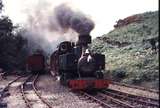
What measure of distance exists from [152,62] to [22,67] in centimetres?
3443

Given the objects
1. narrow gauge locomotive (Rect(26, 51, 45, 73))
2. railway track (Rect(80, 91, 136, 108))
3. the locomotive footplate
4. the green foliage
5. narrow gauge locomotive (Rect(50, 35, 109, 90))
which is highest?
the green foliage

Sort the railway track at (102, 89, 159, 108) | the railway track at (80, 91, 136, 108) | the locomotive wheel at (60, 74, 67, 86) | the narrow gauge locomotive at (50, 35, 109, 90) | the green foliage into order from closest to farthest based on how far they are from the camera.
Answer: the railway track at (102, 89, 159, 108)
the railway track at (80, 91, 136, 108)
the narrow gauge locomotive at (50, 35, 109, 90)
the locomotive wheel at (60, 74, 67, 86)
the green foliage

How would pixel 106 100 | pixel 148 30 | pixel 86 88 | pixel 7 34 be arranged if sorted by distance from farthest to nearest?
pixel 7 34 < pixel 148 30 < pixel 86 88 < pixel 106 100

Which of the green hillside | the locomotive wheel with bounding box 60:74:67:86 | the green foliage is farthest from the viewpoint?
the green foliage

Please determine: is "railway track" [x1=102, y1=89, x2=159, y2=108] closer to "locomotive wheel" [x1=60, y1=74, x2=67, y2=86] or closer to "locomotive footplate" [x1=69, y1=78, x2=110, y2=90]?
"locomotive footplate" [x1=69, y1=78, x2=110, y2=90]

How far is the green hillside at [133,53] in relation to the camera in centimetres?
2719

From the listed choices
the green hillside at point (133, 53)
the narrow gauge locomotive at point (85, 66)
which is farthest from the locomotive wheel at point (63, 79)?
the green hillside at point (133, 53)

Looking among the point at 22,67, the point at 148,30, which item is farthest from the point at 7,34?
the point at 148,30

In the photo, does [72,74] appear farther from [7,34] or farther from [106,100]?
[7,34]

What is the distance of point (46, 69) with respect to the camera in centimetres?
5491

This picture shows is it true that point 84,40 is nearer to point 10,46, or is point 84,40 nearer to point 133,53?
point 133,53

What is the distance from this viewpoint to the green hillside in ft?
89.2

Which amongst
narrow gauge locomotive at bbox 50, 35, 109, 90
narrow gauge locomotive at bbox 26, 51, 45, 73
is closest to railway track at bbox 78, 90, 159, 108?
narrow gauge locomotive at bbox 50, 35, 109, 90

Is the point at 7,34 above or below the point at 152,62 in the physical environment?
above
